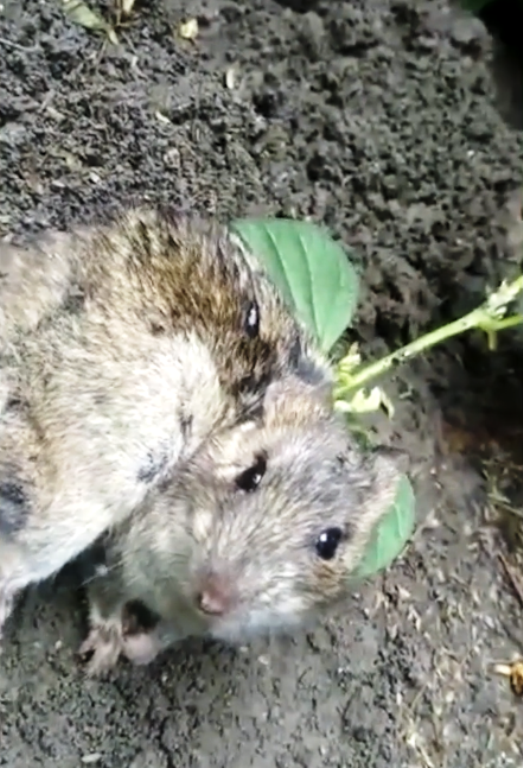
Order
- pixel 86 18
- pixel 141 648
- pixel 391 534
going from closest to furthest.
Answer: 1. pixel 141 648
2. pixel 391 534
3. pixel 86 18

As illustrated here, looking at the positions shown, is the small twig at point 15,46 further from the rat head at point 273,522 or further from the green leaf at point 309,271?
the rat head at point 273,522

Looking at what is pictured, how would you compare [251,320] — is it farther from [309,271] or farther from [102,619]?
[102,619]

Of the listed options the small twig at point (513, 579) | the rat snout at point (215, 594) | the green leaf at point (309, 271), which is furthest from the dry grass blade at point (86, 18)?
the small twig at point (513, 579)

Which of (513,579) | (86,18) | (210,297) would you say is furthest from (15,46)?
(513,579)

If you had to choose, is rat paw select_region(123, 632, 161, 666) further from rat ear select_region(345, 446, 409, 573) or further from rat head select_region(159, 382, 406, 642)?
rat ear select_region(345, 446, 409, 573)

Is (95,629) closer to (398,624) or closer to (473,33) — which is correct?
(398,624)

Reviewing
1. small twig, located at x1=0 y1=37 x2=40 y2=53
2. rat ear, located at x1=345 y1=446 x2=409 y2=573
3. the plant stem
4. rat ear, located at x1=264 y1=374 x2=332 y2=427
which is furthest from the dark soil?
rat ear, located at x1=264 y1=374 x2=332 y2=427
